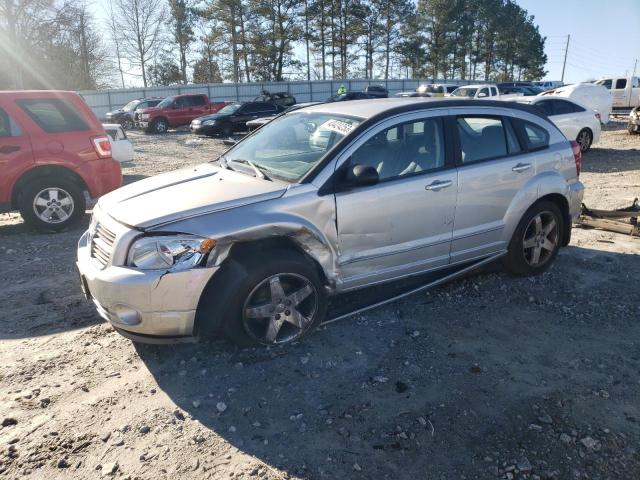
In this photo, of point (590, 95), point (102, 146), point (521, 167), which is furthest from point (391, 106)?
point (590, 95)

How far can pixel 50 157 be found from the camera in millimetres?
6520

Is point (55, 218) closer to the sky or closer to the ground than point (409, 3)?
closer to the ground

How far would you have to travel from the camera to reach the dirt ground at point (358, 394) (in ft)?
8.38

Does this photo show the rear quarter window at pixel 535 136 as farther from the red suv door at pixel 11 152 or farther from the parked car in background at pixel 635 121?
the parked car in background at pixel 635 121

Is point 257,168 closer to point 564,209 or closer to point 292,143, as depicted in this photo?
point 292,143

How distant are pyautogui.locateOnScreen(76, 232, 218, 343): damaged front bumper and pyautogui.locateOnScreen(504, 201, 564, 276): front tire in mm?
2843

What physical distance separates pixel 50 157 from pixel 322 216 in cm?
471

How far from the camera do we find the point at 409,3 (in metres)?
48.4

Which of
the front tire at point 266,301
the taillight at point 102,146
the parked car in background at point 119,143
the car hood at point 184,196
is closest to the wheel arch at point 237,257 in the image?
the front tire at point 266,301

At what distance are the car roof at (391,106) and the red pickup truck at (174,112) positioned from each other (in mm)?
21761

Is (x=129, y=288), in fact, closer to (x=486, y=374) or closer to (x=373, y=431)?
(x=373, y=431)

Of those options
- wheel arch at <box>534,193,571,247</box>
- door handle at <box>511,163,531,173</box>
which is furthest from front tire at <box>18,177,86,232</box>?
wheel arch at <box>534,193,571,247</box>

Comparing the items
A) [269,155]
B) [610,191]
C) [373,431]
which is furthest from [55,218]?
[610,191]

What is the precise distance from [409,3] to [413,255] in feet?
166
